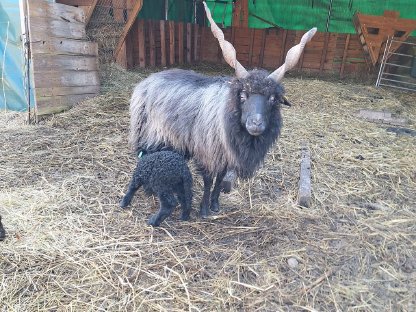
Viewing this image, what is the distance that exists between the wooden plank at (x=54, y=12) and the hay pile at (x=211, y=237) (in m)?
1.69

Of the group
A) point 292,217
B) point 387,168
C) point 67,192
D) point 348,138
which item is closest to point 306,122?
point 348,138

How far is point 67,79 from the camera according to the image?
5363 millimetres

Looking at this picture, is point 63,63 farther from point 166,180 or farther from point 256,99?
point 256,99

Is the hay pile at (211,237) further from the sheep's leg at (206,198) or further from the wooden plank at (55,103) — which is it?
the wooden plank at (55,103)

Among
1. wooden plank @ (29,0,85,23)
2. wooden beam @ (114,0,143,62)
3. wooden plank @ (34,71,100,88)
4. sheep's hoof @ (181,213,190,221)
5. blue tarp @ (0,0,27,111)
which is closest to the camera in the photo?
sheep's hoof @ (181,213,190,221)

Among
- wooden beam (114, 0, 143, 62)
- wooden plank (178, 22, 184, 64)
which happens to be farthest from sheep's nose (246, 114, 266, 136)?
wooden plank (178, 22, 184, 64)

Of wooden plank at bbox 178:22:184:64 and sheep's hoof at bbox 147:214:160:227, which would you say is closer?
sheep's hoof at bbox 147:214:160:227

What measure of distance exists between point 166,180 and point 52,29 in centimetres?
360

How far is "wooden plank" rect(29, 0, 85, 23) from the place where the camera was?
4.72m

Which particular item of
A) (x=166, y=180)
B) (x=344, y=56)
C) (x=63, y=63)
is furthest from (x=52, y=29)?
(x=344, y=56)

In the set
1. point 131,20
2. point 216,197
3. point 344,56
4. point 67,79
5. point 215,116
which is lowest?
point 216,197

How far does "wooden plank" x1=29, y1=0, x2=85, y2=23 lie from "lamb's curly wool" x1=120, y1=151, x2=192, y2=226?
10.8ft

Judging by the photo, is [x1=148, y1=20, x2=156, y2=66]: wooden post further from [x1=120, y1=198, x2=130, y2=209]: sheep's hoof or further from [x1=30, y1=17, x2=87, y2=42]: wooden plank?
[x1=120, y1=198, x2=130, y2=209]: sheep's hoof

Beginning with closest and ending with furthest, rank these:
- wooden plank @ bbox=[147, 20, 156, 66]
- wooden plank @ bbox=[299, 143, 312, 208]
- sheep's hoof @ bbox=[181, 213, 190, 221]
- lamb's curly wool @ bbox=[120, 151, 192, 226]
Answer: lamb's curly wool @ bbox=[120, 151, 192, 226] → sheep's hoof @ bbox=[181, 213, 190, 221] → wooden plank @ bbox=[299, 143, 312, 208] → wooden plank @ bbox=[147, 20, 156, 66]
